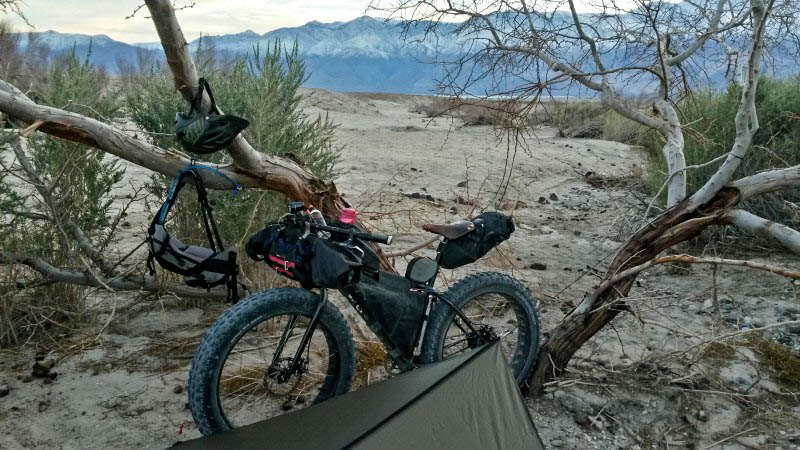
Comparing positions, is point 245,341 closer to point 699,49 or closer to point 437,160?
point 699,49

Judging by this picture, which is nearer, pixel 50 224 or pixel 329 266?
pixel 329 266

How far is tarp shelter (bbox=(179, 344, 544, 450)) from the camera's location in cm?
200

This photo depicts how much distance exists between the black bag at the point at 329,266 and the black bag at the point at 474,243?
0.77 meters

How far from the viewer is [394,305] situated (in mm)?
3170

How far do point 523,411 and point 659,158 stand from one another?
7.62 m

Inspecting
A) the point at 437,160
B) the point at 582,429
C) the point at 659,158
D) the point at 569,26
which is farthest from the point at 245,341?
the point at 437,160

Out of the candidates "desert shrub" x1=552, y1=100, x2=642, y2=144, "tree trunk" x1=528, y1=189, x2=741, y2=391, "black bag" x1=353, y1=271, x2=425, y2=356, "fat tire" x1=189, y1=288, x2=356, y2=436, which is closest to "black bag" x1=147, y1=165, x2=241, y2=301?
"fat tire" x1=189, y1=288, x2=356, y2=436

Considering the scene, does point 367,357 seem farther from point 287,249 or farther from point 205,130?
point 205,130

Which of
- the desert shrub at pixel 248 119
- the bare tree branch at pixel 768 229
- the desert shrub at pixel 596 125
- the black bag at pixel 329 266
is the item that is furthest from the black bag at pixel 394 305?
the desert shrub at pixel 596 125

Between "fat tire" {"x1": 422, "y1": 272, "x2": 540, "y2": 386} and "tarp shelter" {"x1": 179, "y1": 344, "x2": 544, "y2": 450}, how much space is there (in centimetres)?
57

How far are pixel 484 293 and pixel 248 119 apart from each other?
2490mm

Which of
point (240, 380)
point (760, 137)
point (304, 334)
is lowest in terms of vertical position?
point (240, 380)

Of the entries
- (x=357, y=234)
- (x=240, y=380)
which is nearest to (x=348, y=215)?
(x=357, y=234)

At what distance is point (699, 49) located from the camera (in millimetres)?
5301
